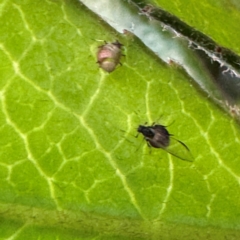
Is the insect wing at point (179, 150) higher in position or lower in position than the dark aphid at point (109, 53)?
lower

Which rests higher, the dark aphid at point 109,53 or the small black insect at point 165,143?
the dark aphid at point 109,53

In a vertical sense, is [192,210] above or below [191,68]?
below

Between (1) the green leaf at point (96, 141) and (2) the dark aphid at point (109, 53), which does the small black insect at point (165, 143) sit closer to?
(1) the green leaf at point (96, 141)

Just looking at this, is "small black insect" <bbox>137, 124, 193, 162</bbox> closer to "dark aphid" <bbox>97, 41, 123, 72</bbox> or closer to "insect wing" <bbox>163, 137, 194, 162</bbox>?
"insect wing" <bbox>163, 137, 194, 162</bbox>

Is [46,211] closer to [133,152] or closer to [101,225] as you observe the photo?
[101,225]

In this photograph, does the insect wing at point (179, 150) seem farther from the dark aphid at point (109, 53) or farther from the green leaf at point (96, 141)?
the dark aphid at point (109, 53)

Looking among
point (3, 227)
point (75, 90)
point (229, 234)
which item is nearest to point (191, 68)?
point (75, 90)

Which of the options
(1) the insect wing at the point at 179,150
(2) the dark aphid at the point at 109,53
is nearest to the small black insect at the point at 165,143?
(1) the insect wing at the point at 179,150
